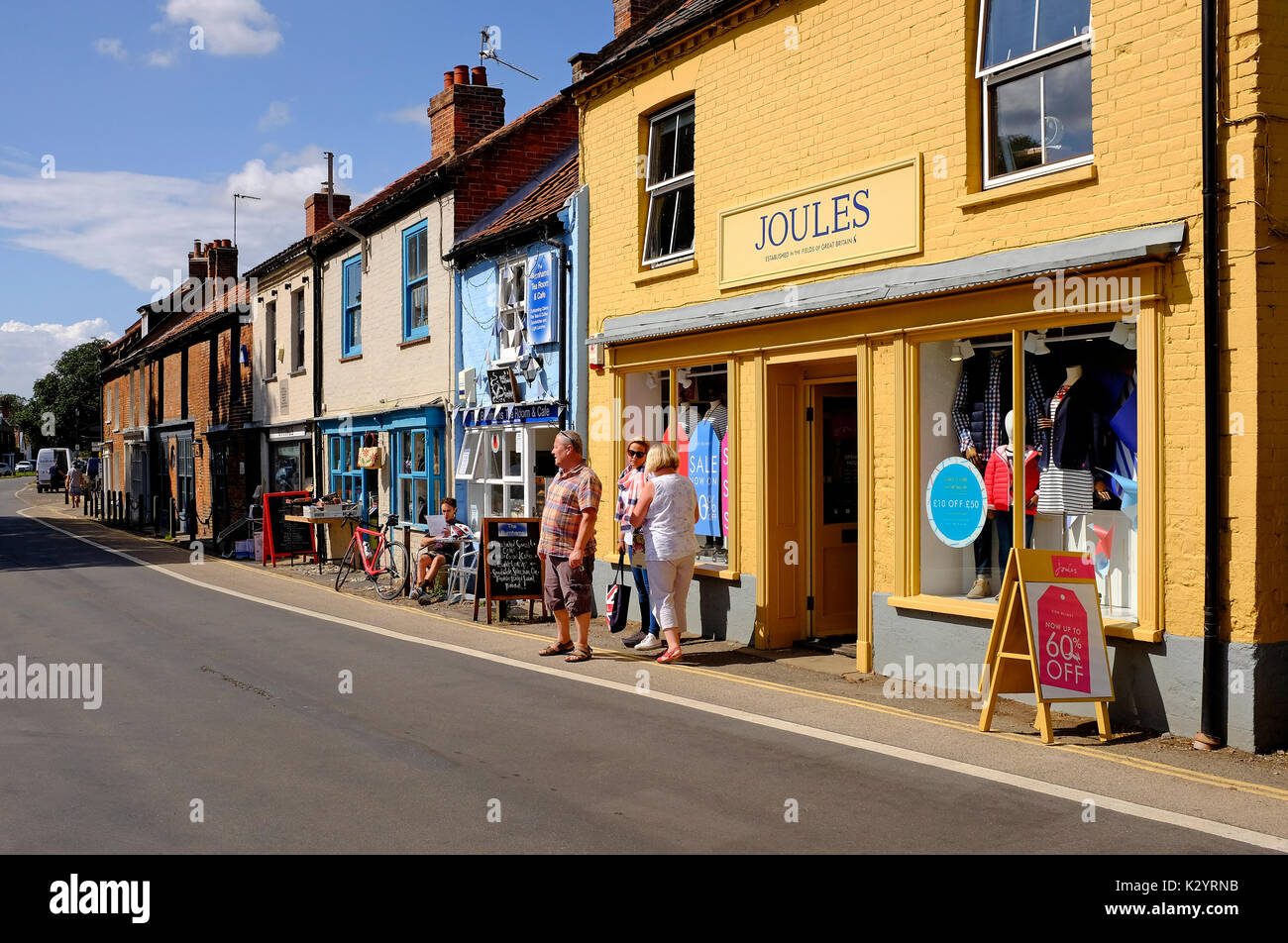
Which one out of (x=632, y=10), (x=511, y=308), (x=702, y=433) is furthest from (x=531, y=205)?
(x=702, y=433)

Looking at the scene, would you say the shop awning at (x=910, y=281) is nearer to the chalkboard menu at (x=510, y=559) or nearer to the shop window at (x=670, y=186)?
the shop window at (x=670, y=186)

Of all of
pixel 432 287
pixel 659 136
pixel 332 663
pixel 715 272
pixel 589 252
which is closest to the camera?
pixel 332 663

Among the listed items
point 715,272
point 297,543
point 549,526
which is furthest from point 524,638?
point 297,543

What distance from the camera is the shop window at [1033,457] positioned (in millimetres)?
8195

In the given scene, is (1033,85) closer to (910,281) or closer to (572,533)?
(910,281)

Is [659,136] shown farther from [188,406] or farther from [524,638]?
[188,406]

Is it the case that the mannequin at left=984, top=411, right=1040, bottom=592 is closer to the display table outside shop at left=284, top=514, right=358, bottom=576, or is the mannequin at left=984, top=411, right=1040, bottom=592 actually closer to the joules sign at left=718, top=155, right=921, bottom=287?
the joules sign at left=718, top=155, right=921, bottom=287

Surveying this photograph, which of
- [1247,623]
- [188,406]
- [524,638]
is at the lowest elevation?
[524,638]

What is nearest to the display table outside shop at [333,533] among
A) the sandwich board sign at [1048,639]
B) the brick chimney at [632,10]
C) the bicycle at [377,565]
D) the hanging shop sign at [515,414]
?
the bicycle at [377,565]

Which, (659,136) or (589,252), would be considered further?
(589,252)

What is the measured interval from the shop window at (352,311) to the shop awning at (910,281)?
34.0 feet

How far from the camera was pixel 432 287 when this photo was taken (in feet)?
61.5

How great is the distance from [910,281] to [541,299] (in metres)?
6.79

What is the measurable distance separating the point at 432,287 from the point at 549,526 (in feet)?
30.2
